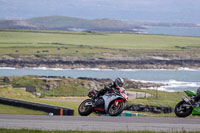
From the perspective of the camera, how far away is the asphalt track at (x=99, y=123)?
1638 centimetres

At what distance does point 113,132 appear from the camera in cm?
1533

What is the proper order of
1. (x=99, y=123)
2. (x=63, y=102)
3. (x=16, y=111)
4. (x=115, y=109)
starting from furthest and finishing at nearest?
(x=63, y=102), (x=16, y=111), (x=115, y=109), (x=99, y=123)

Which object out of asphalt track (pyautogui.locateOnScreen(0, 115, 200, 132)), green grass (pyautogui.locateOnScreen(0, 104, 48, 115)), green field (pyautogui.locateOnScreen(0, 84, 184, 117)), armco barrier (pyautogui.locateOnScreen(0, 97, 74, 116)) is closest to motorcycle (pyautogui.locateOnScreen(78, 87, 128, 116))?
asphalt track (pyautogui.locateOnScreen(0, 115, 200, 132))

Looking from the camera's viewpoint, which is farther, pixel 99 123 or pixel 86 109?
pixel 86 109

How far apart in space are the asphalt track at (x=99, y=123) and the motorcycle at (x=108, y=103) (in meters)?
1.39

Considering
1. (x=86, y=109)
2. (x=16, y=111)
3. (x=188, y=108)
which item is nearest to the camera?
(x=188, y=108)

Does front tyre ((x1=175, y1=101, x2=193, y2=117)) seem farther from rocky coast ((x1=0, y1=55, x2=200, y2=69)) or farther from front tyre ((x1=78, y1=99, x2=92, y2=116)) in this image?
rocky coast ((x1=0, y1=55, x2=200, y2=69))

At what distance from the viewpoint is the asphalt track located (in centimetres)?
1638

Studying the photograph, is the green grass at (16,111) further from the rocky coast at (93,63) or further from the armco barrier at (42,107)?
the rocky coast at (93,63)

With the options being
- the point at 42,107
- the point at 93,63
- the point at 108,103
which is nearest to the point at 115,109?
the point at 108,103

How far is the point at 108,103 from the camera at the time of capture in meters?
20.2

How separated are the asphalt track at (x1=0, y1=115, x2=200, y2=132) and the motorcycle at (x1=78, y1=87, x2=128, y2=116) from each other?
139 cm

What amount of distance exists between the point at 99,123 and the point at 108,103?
297 cm

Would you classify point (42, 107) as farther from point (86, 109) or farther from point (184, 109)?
point (184, 109)
